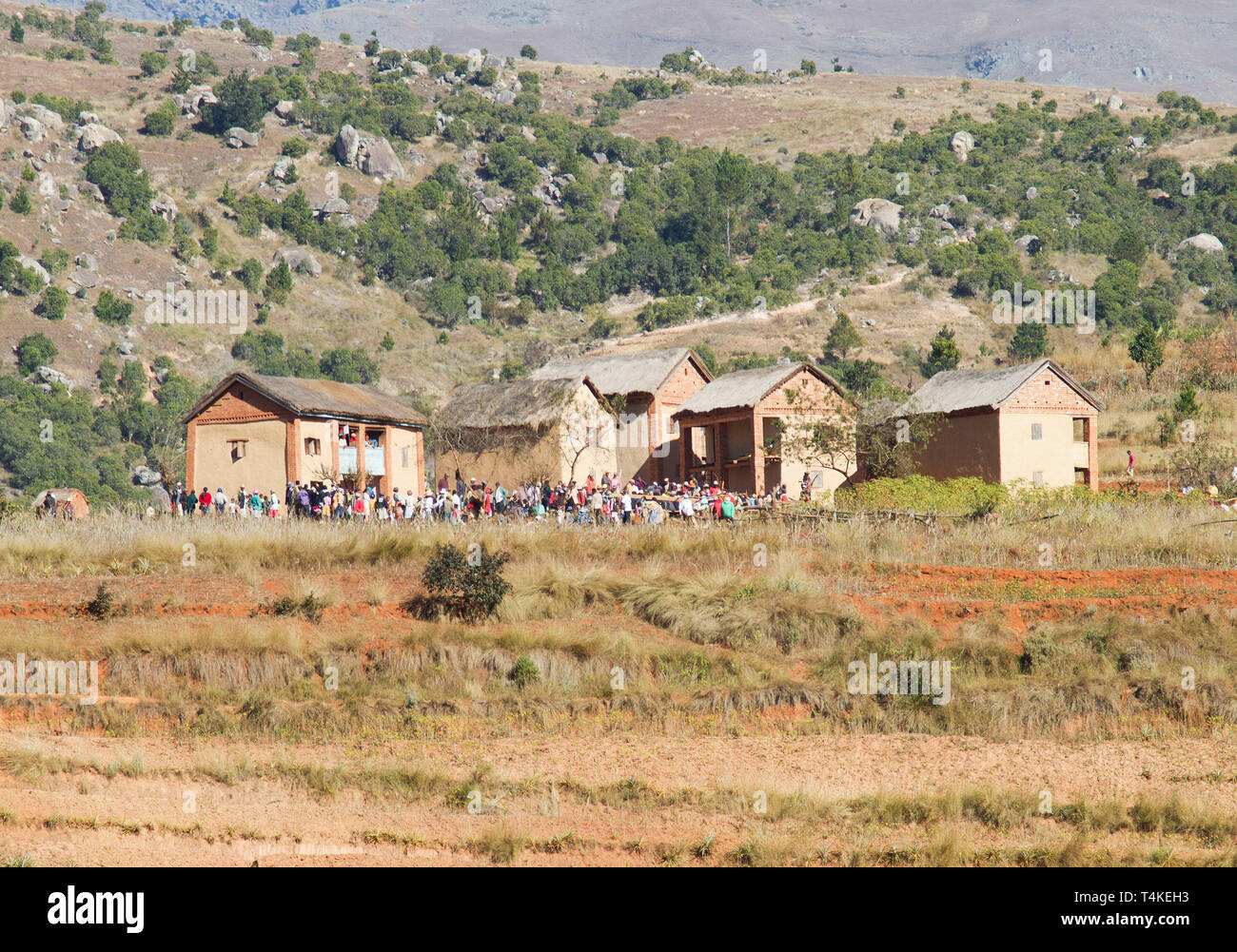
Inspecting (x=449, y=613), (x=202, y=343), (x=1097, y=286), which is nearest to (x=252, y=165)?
(x=202, y=343)

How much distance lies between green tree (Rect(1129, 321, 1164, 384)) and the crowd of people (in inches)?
1273

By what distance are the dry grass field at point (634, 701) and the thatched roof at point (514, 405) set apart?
15841 mm

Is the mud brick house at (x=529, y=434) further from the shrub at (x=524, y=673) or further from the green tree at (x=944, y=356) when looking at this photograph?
the green tree at (x=944, y=356)

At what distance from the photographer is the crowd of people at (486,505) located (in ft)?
114

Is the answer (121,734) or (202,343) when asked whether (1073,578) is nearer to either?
(121,734)

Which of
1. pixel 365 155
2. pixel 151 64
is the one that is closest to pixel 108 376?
pixel 365 155

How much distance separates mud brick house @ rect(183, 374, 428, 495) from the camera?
42.3 metres

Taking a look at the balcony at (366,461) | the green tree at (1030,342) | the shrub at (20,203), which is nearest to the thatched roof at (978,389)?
the balcony at (366,461)

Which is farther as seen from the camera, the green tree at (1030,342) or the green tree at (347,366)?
the green tree at (347,366)

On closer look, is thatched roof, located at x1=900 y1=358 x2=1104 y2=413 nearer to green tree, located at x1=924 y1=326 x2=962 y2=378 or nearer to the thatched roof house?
the thatched roof house

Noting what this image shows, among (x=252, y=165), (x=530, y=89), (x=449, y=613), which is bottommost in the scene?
(x=449, y=613)

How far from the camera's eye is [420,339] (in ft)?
382

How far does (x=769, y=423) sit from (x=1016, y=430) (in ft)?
28.0
